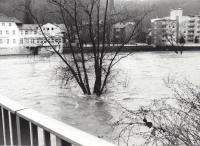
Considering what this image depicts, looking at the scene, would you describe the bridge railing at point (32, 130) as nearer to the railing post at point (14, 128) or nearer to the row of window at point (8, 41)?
the railing post at point (14, 128)

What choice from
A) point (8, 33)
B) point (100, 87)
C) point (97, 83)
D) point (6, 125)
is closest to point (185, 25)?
point (8, 33)

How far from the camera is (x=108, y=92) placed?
66.6 feet

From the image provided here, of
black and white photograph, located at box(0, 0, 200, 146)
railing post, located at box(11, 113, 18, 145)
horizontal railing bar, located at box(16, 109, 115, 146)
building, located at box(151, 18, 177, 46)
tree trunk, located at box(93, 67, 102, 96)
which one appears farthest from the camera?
building, located at box(151, 18, 177, 46)

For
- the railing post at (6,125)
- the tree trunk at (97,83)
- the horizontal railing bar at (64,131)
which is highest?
the horizontal railing bar at (64,131)

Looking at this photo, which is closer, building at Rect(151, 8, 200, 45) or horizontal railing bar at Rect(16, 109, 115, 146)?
horizontal railing bar at Rect(16, 109, 115, 146)

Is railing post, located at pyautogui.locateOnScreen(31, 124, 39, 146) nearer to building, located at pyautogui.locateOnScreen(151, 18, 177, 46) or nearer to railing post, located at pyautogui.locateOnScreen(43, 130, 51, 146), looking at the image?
railing post, located at pyautogui.locateOnScreen(43, 130, 51, 146)

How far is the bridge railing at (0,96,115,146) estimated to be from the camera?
1.40 meters

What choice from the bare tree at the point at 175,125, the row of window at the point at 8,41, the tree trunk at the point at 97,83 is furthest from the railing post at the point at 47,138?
the row of window at the point at 8,41

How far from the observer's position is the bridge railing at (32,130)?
4.59 ft

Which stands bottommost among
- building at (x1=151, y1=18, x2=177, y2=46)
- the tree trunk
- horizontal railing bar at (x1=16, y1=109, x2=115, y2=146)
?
the tree trunk

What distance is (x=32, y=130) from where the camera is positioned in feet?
6.05

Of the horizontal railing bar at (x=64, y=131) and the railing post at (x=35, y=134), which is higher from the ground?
the horizontal railing bar at (x=64, y=131)

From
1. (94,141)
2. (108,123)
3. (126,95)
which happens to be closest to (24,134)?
(94,141)

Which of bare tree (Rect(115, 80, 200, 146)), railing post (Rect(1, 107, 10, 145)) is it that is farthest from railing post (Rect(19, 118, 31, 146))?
bare tree (Rect(115, 80, 200, 146))
